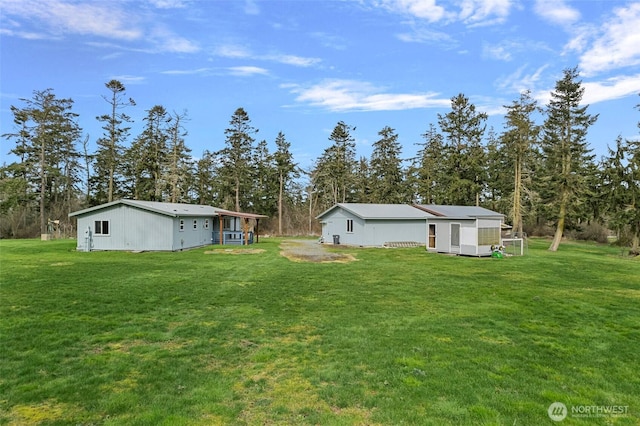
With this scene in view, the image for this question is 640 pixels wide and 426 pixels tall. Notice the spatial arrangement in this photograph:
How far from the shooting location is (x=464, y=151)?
126 feet

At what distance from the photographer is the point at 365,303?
8.82 meters

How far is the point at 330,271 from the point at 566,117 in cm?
2455

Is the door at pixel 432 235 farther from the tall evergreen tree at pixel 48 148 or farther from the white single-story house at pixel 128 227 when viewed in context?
the tall evergreen tree at pixel 48 148

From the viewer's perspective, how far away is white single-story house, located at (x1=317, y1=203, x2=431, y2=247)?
85.4 ft

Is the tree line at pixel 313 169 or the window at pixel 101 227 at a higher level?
the tree line at pixel 313 169

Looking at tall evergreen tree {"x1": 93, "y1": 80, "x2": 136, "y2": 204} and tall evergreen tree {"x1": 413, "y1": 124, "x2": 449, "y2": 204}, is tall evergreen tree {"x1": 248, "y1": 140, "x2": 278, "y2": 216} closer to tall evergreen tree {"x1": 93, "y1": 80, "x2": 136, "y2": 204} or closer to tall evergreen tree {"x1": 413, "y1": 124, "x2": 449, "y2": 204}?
tall evergreen tree {"x1": 93, "y1": 80, "x2": 136, "y2": 204}

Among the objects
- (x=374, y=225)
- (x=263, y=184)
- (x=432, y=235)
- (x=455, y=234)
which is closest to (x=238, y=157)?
(x=263, y=184)

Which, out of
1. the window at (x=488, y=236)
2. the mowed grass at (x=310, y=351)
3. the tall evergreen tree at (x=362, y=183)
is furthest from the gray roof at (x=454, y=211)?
the tall evergreen tree at (x=362, y=183)

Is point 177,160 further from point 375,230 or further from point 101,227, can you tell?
point 375,230

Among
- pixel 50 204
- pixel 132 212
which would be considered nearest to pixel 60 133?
pixel 50 204

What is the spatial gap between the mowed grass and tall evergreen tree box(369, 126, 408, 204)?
33.5 meters

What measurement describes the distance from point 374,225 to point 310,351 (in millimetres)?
20780

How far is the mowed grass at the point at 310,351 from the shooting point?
A: 3914mm

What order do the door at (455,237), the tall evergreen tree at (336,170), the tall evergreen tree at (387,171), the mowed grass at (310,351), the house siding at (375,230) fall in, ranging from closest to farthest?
the mowed grass at (310,351), the door at (455,237), the house siding at (375,230), the tall evergreen tree at (336,170), the tall evergreen tree at (387,171)
